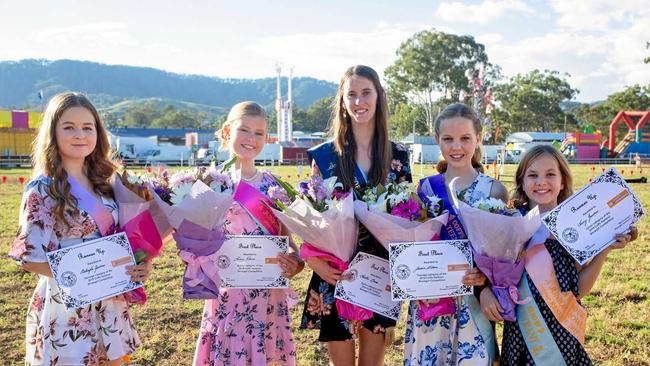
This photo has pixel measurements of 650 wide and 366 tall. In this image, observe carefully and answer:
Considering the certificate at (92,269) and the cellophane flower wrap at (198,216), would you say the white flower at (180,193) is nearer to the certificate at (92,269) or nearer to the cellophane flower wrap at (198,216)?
the cellophane flower wrap at (198,216)

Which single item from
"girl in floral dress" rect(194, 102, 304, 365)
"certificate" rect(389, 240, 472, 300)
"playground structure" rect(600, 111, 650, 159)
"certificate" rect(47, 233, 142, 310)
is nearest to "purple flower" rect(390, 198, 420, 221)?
"certificate" rect(389, 240, 472, 300)

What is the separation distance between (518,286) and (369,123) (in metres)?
1.23

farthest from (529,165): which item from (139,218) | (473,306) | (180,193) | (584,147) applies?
(584,147)

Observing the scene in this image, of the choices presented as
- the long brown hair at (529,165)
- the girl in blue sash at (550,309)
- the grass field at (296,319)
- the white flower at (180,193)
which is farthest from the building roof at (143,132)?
the girl in blue sash at (550,309)

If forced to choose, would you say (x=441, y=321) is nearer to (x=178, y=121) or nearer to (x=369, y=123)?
(x=369, y=123)

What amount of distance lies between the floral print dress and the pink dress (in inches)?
20.1

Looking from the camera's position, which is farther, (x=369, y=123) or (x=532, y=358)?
(x=369, y=123)

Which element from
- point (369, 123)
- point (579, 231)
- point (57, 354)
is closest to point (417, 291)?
point (579, 231)

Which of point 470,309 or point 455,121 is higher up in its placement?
point 455,121

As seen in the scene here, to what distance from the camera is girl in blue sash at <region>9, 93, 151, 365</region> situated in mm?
2656

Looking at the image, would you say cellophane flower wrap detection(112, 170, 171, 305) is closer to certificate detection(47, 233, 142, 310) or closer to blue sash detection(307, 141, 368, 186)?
certificate detection(47, 233, 142, 310)

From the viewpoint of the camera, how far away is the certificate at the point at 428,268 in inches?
106

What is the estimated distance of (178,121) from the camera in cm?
10369

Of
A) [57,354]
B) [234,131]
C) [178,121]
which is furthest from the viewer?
[178,121]
